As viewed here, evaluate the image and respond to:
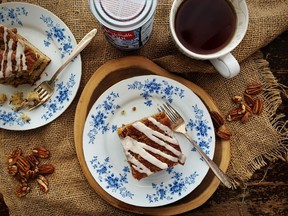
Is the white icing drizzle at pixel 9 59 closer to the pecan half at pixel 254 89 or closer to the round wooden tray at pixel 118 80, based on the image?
the round wooden tray at pixel 118 80

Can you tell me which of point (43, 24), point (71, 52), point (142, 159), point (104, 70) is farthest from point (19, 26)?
point (142, 159)

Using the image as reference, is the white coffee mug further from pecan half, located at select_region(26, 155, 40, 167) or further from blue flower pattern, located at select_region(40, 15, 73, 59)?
pecan half, located at select_region(26, 155, 40, 167)

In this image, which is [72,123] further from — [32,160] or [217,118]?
[217,118]

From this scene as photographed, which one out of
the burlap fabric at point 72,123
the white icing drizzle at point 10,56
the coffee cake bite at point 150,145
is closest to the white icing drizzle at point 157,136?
the coffee cake bite at point 150,145

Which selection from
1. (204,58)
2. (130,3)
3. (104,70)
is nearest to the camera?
(130,3)

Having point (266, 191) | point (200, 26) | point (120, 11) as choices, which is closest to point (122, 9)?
point (120, 11)

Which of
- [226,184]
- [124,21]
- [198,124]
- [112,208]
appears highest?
[124,21]

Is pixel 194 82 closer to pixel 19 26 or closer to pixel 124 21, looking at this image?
pixel 124 21
